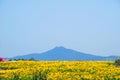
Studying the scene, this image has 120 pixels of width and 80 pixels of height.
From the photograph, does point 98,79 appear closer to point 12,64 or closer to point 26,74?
point 26,74

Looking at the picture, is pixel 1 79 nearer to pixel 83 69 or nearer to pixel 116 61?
pixel 83 69

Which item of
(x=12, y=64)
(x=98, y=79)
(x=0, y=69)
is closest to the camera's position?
(x=98, y=79)

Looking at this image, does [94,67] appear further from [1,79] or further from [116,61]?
[1,79]

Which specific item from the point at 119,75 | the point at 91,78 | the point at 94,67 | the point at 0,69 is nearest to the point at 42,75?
the point at 91,78

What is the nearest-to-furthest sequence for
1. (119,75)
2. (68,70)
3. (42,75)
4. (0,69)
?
(42,75) < (119,75) < (68,70) < (0,69)

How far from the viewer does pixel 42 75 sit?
22.9 meters

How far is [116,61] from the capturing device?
34125mm

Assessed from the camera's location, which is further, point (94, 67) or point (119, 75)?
point (94, 67)

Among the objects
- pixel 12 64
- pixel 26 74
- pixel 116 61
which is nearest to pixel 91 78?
pixel 26 74

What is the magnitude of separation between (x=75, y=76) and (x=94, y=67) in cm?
527

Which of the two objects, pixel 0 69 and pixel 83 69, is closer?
pixel 83 69

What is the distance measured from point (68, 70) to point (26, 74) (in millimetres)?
3353

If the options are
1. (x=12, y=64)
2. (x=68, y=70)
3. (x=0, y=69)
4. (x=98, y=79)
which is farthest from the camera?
(x=12, y=64)

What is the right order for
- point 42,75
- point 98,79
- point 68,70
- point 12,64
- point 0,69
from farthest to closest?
point 12,64, point 0,69, point 68,70, point 98,79, point 42,75
